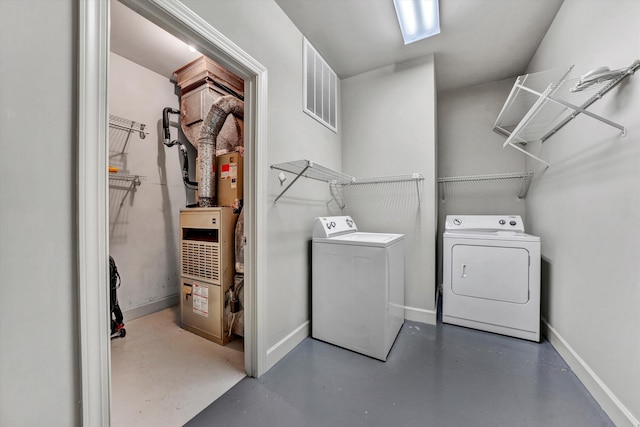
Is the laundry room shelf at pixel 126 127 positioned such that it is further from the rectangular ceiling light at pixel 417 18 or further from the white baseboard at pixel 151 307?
the rectangular ceiling light at pixel 417 18

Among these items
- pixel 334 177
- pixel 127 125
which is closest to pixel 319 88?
pixel 334 177

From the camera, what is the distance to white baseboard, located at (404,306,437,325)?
7.63ft

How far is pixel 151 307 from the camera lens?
2635 millimetres

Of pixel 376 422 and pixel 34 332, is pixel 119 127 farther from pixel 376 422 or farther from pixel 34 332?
pixel 376 422

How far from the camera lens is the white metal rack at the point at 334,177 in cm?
178

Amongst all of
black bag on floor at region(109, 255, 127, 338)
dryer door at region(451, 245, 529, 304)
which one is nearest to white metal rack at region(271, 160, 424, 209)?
dryer door at region(451, 245, 529, 304)

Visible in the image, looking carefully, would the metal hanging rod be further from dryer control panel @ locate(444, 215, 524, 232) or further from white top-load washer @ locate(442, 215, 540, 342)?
dryer control panel @ locate(444, 215, 524, 232)

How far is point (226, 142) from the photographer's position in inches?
100

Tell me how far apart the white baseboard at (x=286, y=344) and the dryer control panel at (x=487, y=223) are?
1.90 m

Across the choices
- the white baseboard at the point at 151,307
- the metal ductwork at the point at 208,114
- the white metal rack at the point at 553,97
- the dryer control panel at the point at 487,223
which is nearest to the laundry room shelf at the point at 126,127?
the metal ductwork at the point at 208,114

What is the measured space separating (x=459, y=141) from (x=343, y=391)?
3.05m

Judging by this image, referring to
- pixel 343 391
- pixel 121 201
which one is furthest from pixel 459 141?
pixel 121 201

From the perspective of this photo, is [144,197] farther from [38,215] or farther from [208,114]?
[38,215]

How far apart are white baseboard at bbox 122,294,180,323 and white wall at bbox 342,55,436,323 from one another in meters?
2.34
